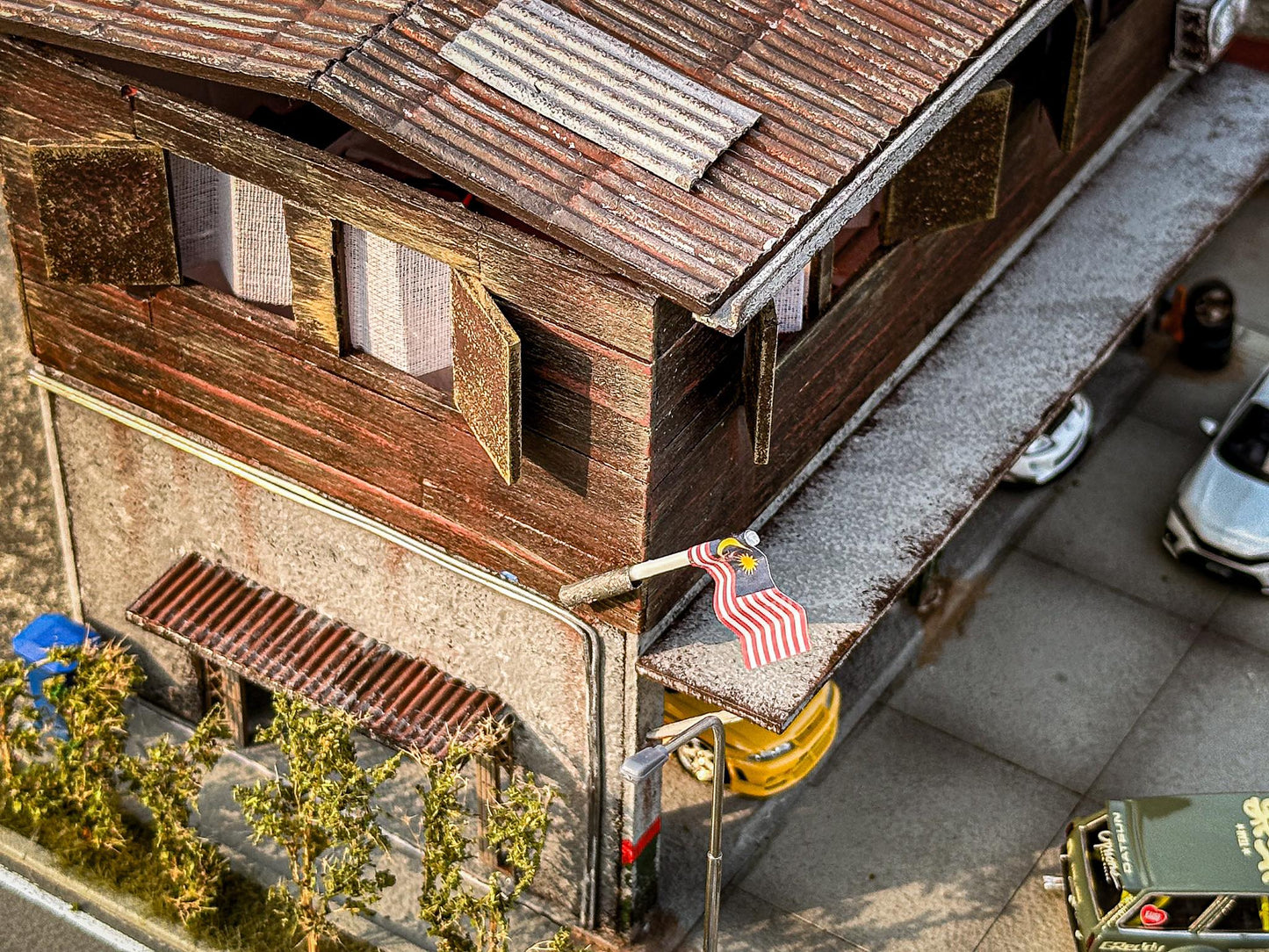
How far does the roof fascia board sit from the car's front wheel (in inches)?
277

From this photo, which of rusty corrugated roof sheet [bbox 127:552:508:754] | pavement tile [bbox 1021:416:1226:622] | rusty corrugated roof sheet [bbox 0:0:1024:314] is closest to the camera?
rusty corrugated roof sheet [bbox 0:0:1024:314]

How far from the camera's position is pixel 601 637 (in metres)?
15.2

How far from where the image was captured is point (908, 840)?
61.4 ft

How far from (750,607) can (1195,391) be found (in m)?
13.5

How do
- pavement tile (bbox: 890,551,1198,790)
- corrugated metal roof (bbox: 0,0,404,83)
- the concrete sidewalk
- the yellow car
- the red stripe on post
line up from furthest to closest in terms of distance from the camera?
pavement tile (bbox: 890,551,1198,790) → the yellow car → the concrete sidewalk → the red stripe on post → corrugated metal roof (bbox: 0,0,404,83)

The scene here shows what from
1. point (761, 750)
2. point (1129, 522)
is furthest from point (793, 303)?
point (1129, 522)

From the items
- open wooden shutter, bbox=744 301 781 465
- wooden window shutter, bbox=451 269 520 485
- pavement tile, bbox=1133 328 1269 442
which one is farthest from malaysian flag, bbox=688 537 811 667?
pavement tile, bbox=1133 328 1269 442

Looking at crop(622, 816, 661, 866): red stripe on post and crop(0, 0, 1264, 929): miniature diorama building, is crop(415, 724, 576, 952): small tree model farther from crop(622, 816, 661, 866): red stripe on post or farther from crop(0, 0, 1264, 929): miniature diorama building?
crop(622, 816, 661, 866): red stripe on post

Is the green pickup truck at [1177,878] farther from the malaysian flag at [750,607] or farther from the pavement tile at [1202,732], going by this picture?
the malaysian flag at [750,607]

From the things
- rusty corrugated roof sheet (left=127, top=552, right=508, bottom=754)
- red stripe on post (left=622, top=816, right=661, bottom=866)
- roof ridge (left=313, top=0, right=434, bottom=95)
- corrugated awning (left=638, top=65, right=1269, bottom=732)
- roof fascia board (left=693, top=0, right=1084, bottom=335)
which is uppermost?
roof ridge (left=313, top=0, right=434, bottom=95)

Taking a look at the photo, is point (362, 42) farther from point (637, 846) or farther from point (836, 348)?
point (637, 846)

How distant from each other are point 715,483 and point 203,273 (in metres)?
5.19

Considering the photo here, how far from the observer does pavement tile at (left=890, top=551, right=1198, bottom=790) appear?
19.9 m

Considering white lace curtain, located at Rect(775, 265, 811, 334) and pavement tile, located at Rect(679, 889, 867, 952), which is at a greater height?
white lace curtain, located at Rect(775, 265, 811, 334)
